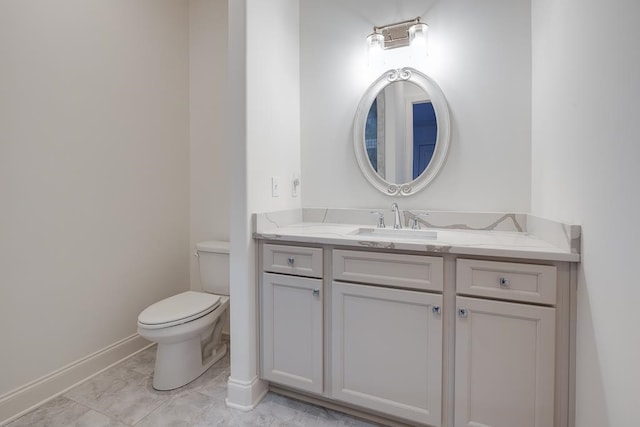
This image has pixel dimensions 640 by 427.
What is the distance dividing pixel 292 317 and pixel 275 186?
757 millimetres

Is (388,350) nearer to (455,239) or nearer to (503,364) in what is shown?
(503,364)

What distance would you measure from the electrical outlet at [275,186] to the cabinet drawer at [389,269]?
59 centimetres

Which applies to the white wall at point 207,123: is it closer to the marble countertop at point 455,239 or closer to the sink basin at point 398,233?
the marble countertop at point 455,239

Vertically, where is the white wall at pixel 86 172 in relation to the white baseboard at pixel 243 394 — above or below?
above

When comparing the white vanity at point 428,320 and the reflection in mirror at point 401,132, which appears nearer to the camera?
the white vanity at point 428,320

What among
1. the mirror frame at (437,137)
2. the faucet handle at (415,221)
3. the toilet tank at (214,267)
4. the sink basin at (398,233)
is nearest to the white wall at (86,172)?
the toilet tank at (214,267)

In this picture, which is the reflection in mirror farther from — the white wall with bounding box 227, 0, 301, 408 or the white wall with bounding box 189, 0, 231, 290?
the white wall with bounding box 189, 0, 231, 290

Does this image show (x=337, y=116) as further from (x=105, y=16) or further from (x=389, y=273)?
(x=105, y=16)

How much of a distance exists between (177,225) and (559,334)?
2417 mm

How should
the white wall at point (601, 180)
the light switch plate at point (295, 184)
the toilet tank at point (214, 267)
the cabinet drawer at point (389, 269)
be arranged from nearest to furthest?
the white wall at point (601, 180) → the cabinet drawer at point (389, 269) → the light switch plate at point (295, 184) → the toilet tank at point (214, 267)

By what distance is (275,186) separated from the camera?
1919mm

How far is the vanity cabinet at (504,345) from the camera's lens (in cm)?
118

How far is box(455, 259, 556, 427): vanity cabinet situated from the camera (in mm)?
1180

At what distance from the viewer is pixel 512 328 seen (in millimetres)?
1223
